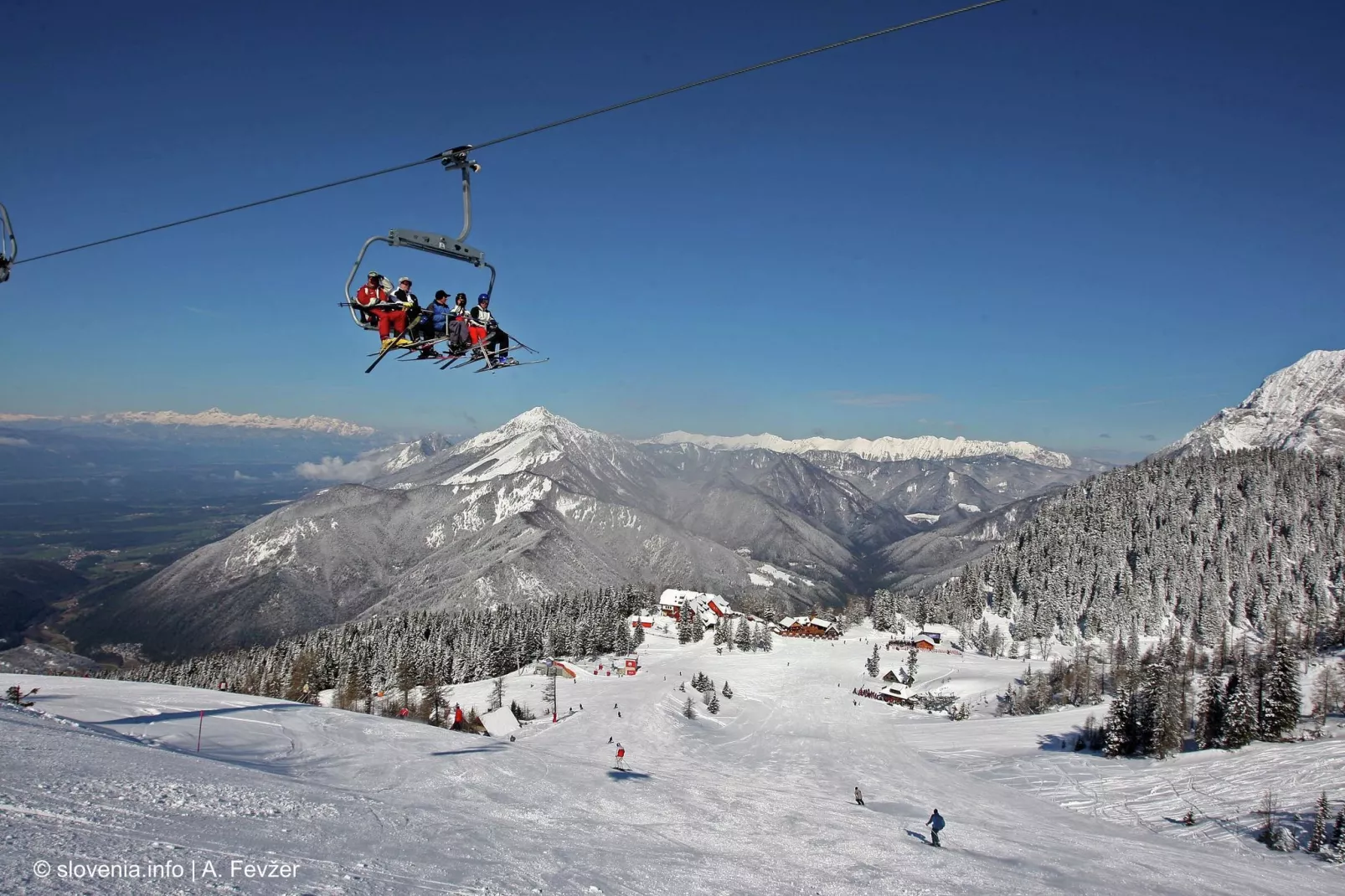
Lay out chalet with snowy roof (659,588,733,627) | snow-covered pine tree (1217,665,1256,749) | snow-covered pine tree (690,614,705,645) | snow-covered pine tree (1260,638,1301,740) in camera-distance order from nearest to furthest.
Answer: snow-covered pine tree (1217,665,1256,749)
snow-covered pine tree (1260,638,1301,740)
snow-covered pine tree (690,614,705,645)
chalet with snowy roof (659,588,733,627)

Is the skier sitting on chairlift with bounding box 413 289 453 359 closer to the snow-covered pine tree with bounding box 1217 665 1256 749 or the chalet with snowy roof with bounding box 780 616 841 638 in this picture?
the snow-covered pine tree with bounding box 1217 665 1256 749

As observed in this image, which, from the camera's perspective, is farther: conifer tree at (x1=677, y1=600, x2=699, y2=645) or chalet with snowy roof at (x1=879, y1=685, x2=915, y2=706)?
conifer tree at (x1=677, y1=600, x2=699, y2=645)

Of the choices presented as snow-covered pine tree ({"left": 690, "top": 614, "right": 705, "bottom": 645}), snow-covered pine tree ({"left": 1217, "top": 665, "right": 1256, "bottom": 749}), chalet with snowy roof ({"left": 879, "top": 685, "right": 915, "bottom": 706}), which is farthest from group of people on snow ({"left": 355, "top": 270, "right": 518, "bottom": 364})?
snow-covered pine tree ({"left": 690, "top": 614, "right": 705, "bottom": 645})

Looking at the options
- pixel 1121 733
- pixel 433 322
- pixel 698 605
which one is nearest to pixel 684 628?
pixel 698 605

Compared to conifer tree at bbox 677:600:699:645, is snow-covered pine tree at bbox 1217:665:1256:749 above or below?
above

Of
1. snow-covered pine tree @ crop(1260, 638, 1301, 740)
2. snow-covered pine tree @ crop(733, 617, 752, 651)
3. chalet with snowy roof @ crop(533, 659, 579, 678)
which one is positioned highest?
snow-covered pine tree @ crop(1260, 638, 1301, 740)

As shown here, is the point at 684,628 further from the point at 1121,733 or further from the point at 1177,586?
the point at 1177,586

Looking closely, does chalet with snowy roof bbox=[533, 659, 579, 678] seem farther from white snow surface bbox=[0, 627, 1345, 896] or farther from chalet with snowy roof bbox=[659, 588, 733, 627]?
chalet with snowy roof bbox=[659, 588, 733, 627]

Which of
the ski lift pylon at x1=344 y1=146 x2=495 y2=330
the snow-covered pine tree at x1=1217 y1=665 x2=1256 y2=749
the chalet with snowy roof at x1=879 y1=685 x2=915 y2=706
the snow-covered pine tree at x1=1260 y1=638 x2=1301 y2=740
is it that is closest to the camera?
the ski lift pylon at x1=344 y1=146 x2=495 y2=330
